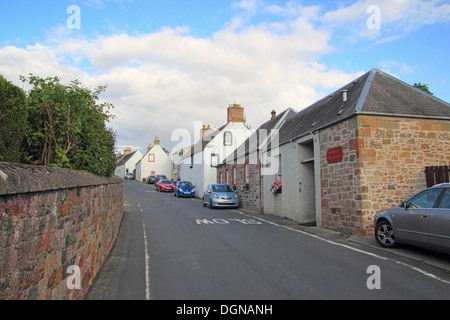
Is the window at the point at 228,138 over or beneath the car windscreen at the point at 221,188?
over

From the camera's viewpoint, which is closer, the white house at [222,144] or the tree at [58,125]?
the tree at [58,125]

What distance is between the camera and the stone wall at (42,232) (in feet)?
7.95

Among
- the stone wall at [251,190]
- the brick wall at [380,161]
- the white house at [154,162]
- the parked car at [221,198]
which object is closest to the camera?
the brick wall at [380,161]

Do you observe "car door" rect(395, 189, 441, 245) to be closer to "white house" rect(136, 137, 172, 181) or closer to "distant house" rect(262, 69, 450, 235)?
"distant house" rect(262, 69, 450, 235)

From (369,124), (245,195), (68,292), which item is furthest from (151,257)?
(245,195)

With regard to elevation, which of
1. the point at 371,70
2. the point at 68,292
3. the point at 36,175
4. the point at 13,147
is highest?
the point at 371,70

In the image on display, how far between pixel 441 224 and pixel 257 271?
384cm

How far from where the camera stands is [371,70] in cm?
1305

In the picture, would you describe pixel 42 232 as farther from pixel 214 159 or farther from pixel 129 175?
pixel 129 175

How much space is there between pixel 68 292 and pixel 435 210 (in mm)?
6954

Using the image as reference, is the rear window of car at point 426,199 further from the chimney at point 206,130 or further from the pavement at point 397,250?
the chimney at point 206,130

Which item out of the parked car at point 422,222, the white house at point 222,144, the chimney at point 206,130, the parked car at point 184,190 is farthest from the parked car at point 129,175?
the parked car at point 422,222

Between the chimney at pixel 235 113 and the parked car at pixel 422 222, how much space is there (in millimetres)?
26343

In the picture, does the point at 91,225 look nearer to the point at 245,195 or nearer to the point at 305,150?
the point at 305,150
